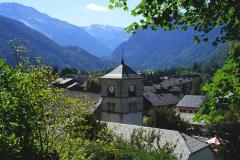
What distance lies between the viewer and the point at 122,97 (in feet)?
172

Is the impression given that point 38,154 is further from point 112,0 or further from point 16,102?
point 112,0

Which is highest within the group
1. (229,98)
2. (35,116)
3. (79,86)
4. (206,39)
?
(206,39)

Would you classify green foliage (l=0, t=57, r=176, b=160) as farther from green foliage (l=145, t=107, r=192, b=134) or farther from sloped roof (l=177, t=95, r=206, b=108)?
sloped roof (l=177, t=95, r=206, b=108)

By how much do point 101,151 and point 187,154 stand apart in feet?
28.0

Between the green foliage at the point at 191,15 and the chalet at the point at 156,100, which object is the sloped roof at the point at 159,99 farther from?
the green foliage at the point at 191,15

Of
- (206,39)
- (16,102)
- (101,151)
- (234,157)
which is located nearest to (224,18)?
(206,39)

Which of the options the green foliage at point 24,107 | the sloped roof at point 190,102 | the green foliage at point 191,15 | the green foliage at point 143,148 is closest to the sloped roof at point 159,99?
the sloped roof at point 190,102

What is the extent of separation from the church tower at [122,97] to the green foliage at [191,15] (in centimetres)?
4291

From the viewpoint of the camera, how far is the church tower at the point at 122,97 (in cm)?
5219

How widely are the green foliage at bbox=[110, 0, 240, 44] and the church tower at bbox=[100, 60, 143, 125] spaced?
42.9 meters

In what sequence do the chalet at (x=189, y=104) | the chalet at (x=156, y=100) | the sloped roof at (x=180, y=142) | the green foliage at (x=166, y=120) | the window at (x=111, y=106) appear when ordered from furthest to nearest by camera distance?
the chalet at (x=156, y=100) → the chalet at (x=189, y=104) → the window at (x=111, y=106) → the green foliage at (x=166, y=120) → the sloped roof at (x=180, y=142)

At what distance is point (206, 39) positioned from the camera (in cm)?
892

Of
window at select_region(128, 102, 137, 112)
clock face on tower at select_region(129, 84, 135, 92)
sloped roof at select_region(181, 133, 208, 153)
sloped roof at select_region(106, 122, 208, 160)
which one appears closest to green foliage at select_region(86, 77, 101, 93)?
clock face on tower at select_region(129, 84, 135, 92)

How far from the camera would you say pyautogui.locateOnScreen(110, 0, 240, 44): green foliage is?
8.31 m
